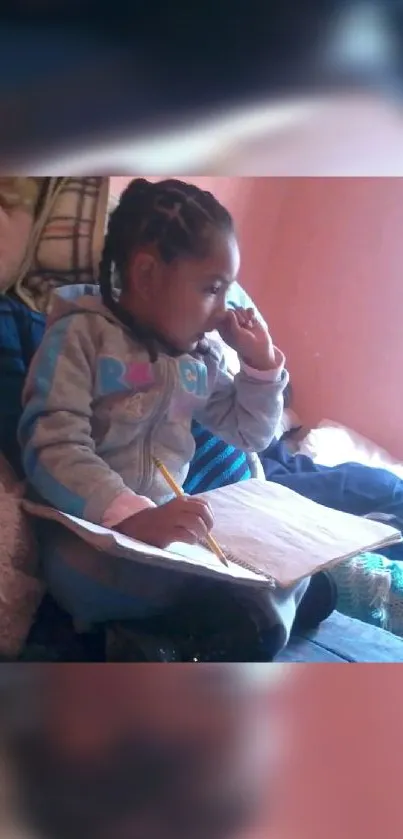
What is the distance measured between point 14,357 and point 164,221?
15cm

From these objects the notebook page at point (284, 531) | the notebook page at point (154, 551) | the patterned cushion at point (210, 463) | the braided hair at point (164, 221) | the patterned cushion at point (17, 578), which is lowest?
the patterned cushion at point (17, 578)

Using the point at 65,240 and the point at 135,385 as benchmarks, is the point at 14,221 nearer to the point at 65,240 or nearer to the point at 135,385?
the point at 65,240

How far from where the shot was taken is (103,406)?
0.61 metres

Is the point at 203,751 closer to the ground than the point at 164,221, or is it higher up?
closer to the ground

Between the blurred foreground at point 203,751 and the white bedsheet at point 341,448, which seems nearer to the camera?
the blurred foreground at point 203,751

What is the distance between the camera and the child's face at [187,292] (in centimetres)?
61

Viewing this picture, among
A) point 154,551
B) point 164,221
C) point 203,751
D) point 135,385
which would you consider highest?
point 164,221

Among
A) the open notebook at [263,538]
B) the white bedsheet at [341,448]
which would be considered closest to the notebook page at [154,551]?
the open notebook at [263,538]

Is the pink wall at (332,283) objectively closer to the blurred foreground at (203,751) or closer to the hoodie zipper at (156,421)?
the hoodie zipper at (156,421)

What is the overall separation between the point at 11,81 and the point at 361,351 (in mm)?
319

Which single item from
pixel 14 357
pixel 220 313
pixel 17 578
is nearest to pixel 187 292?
pixel 220 313

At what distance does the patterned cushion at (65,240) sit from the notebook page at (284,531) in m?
0.19

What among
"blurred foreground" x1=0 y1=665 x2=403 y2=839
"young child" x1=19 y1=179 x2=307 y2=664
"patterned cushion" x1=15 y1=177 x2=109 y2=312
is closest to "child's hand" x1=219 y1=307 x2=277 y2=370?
"young child" x1=19 y1=179 x2=307 y2=664

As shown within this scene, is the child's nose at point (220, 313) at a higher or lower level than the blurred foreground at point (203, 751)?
higher
